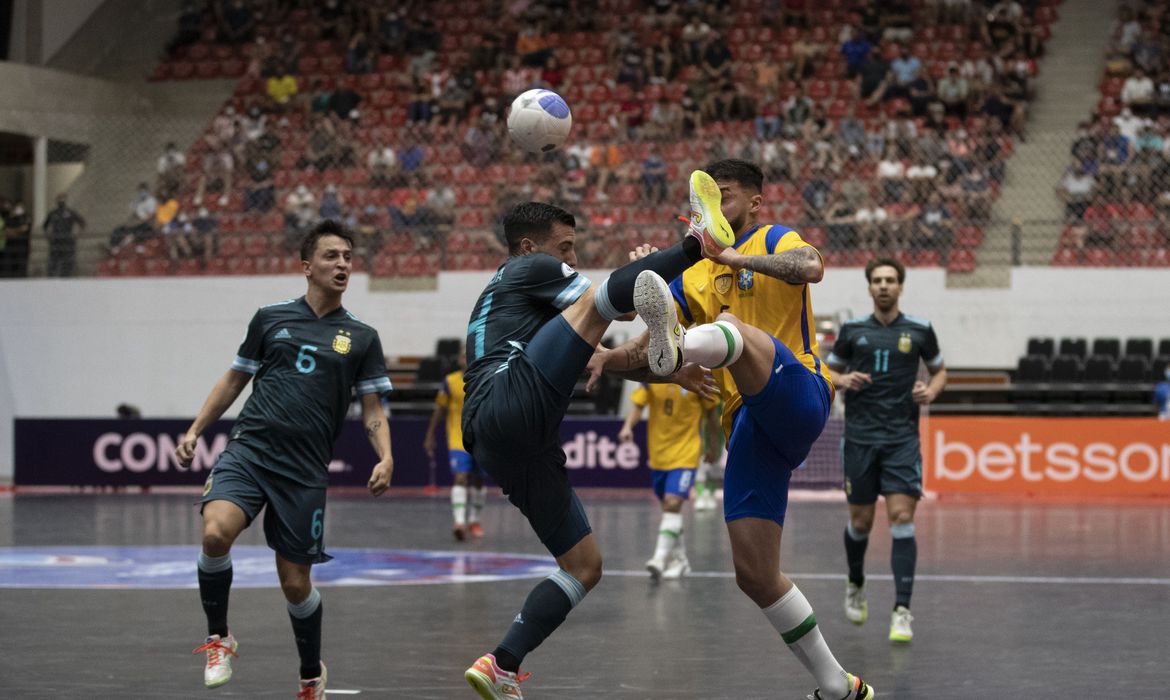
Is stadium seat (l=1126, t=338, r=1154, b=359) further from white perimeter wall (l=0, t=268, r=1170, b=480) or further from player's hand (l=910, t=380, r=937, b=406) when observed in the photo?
player's hand (l=910, t=380, r=937, b=406)

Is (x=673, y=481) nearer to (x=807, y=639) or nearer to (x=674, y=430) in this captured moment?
(x=674, y=430)

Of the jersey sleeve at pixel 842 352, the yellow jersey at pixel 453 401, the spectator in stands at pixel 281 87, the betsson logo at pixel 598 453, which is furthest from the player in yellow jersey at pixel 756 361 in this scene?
the spectator in stands at pixel 281 87

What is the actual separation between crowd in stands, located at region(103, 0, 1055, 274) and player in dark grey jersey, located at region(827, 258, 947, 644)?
12.7 m

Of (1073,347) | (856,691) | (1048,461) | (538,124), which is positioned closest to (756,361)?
(856,691)

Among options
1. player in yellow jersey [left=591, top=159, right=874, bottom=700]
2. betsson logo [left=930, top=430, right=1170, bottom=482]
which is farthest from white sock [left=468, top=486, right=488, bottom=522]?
player in yellow jersey [left=591, top=159, right=874, bottom=700]

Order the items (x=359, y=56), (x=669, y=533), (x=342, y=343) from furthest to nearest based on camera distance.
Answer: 1. (x=359, y=56)
2. (x=669, y=533)
3. (x=342, y=343)

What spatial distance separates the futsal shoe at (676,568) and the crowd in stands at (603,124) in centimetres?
1039

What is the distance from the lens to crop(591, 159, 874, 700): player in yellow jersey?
20.3 ft

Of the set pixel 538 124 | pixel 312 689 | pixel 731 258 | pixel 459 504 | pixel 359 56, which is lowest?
pixel 459 504

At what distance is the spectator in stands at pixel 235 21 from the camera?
31078mm

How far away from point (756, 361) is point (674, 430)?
7.67 metres

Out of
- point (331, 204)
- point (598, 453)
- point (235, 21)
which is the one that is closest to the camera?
point (598, 453)

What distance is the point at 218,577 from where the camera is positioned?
7.61 m

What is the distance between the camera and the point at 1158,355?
906 inches
